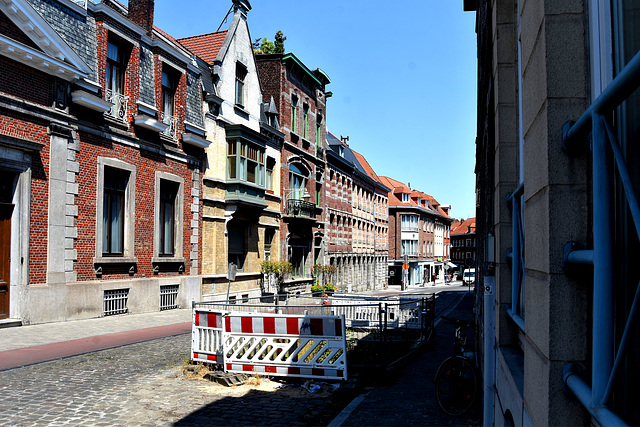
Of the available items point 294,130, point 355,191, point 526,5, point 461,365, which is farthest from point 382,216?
point 526,5

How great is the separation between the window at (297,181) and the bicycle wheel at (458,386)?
23.4 m

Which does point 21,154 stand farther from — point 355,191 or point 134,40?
point 355,191

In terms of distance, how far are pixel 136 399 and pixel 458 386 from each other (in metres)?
4.67

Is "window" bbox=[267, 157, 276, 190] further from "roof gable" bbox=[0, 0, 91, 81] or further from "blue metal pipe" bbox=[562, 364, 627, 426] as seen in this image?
"blue metal pipe" bbox=[562, 364, 627, 426]

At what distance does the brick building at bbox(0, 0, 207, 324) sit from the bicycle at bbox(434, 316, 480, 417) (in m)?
11.6

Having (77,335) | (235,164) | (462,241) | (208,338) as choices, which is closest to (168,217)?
(235,164)

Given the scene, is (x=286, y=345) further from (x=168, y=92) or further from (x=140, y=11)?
(x=140, y=11)

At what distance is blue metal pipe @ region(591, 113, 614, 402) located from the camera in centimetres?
164

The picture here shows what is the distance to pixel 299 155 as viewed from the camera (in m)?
32.2

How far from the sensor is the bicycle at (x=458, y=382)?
701 centimetres

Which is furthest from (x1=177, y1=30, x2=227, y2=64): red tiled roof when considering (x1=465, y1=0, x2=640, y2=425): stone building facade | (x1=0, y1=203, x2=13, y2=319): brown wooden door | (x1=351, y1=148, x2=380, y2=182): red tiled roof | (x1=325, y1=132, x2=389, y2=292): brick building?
(x1=351, y1=148, x2=380, y2=182): red tiled roof

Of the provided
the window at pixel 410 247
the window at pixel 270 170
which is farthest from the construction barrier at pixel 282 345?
the window at pixel 410 247

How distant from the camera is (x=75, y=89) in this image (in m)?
15.4

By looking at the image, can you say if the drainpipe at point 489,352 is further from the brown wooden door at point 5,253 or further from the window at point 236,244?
the window at point 236,244
